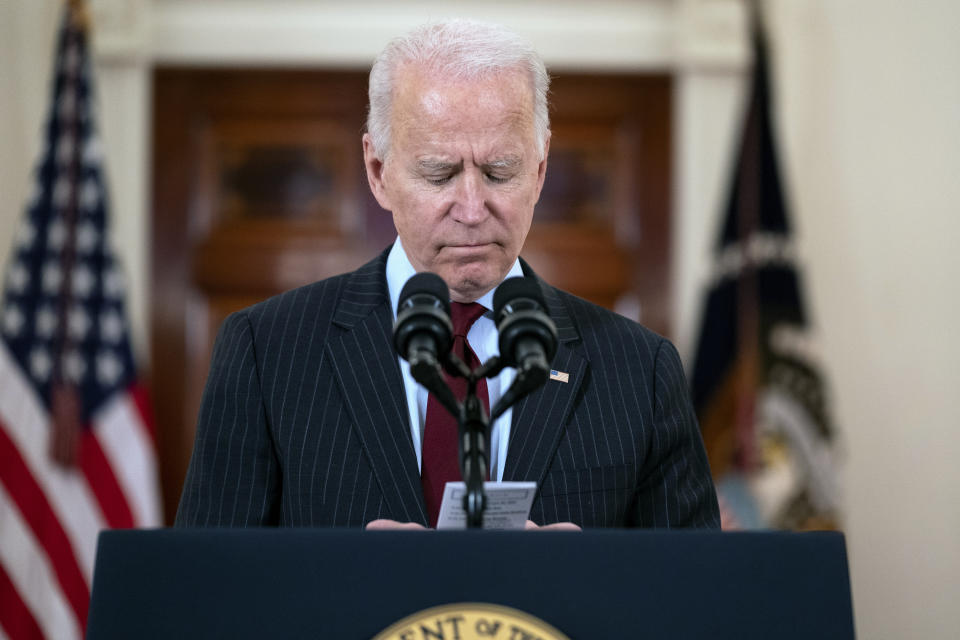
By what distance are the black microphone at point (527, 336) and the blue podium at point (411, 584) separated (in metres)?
0.18

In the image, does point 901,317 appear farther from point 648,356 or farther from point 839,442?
point 648,356

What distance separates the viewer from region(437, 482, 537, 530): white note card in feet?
3.60

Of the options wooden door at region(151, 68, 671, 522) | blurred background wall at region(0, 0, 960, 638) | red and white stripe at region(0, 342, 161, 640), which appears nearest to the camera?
red and white stripe at region(0, 342, 161, 640)

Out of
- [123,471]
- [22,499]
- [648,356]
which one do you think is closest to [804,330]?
[648,356]

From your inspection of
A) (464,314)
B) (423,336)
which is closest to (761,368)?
(464,314)

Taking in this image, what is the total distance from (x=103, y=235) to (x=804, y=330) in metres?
2.51

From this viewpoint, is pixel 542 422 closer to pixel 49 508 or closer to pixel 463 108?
pixel 463 108

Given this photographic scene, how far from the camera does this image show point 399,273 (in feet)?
5.62

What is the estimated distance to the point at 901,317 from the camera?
4.07 metres

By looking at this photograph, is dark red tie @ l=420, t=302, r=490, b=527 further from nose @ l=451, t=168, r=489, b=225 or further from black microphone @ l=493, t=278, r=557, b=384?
black microphone @ l=493, t=278, r=557, b=384

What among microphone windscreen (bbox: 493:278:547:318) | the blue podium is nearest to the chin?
microphone windscreen (bbox: 493:278:547:318)

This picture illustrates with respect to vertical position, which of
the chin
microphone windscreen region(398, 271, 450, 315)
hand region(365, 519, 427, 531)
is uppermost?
the chin

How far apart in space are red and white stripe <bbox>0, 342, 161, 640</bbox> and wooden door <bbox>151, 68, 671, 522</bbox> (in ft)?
1.88

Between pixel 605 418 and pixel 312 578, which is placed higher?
pixel 605 418
